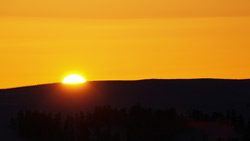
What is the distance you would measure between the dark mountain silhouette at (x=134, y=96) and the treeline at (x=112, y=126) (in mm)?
3395

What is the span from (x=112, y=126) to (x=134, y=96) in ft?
37.6

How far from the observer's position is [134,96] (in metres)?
53.4

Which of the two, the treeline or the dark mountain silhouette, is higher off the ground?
the dark mountain silhouette

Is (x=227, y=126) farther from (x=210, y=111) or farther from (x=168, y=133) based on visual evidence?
(x=210, y=111)

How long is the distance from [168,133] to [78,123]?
4.08m

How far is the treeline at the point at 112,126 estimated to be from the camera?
40.7m

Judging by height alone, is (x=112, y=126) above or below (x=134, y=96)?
below

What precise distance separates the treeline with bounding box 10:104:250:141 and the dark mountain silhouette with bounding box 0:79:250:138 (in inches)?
134

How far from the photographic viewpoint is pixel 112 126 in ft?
138

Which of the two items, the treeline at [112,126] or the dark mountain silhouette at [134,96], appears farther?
the dark mountain silhouette at [134,96]

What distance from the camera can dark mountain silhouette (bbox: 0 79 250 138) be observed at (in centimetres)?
4931

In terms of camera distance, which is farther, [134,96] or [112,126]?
[134,96]

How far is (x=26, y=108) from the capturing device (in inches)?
1909

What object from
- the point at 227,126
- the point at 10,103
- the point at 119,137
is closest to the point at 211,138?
the point at 227,126
